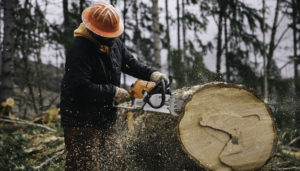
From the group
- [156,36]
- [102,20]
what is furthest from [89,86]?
[156,36]

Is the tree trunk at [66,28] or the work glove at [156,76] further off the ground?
the tree trunk at [66,28]

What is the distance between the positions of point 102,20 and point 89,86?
614 millimetres

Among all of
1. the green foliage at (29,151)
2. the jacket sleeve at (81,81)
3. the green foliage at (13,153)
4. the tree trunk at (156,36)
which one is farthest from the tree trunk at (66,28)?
the jacket sleeve at (81,81)

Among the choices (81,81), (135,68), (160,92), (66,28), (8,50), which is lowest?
(160,92)

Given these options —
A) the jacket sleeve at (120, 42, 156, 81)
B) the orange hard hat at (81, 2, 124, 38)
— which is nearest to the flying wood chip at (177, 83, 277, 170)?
the jacket sleeve at (120, 42, 156, 81)

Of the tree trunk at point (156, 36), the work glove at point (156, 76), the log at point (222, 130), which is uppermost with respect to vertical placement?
the tree trunk at point (156, 36)

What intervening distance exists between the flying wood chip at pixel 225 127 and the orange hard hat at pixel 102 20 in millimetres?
977

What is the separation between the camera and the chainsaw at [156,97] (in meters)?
2.21

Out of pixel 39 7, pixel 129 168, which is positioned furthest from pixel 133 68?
pixel 39 7

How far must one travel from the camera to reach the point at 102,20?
2.15 meters

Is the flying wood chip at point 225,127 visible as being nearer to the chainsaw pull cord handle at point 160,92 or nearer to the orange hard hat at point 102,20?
the chainsaw pull cord handle at point 160,92

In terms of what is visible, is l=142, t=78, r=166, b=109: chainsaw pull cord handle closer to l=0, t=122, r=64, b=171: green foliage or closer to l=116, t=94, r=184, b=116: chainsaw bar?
l=116, t=94, r=184, b=116: chainsaw bar

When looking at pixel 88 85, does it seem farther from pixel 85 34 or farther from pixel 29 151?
pixel 29 151


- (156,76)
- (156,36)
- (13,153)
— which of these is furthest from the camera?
(156,36)
